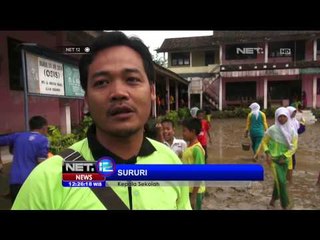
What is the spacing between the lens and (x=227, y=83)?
43.3 feet

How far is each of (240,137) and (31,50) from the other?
264 inches

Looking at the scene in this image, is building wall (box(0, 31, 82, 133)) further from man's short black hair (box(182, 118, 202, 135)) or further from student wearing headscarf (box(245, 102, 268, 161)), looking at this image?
student wearing headscarf (box(245, 102, 268, 161))

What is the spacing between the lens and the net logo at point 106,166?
3.58ft

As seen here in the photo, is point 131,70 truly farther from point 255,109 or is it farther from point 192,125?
point 255,109

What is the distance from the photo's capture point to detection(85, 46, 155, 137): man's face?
105 centimetres

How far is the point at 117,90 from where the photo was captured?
104cm

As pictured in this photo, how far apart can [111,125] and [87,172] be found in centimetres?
17

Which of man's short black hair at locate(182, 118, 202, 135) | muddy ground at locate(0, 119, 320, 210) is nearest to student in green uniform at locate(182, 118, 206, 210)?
man's short black hair at locate(182, 118, 202, 135)

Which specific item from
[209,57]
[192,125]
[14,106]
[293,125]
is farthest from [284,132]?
[209,57]

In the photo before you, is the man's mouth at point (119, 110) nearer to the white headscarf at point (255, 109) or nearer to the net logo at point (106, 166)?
the net logo at point (106, 166)

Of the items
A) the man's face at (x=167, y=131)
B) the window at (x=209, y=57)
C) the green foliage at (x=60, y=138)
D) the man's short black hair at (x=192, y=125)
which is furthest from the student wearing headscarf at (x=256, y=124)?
the window at (x=209, y=57)

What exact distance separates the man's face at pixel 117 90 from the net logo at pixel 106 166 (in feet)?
0.31

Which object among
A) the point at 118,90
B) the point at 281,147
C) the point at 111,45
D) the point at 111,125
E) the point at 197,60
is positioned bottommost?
the point at 281,147

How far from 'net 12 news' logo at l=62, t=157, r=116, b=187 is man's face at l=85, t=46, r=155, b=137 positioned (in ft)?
0.36
